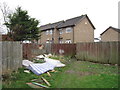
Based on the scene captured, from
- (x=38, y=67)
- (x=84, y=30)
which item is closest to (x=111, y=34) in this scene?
(x=84, y=30)

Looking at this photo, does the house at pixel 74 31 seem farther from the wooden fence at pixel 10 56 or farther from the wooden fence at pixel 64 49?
the wooden fence at pixel 10 56

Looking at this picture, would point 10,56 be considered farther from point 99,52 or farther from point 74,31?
point 74,31

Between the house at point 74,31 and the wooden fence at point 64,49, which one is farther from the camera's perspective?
the house at point 74,31

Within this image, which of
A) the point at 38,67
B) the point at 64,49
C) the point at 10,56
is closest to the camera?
the point at 10,56

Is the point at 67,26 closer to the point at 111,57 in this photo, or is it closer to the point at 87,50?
the point at 87,50

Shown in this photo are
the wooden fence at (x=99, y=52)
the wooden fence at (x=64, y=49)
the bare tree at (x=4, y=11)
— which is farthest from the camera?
→ the bare tree at (x=4, y=11)

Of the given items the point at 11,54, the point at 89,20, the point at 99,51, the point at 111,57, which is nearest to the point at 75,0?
the point at 99,51

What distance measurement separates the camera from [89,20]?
28.2 metres

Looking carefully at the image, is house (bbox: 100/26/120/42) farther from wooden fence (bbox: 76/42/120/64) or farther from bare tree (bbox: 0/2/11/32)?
bare tree (bbox: 0/2/11/32)

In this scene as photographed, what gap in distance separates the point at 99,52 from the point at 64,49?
5.90 metres

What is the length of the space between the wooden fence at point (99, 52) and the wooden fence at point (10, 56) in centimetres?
715

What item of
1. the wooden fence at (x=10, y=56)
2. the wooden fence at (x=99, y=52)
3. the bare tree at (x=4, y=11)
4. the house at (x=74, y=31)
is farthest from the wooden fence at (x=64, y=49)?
the bare tree at (x=4, y=11)

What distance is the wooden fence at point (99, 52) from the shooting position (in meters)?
10.2

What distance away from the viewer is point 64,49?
16.4 m
